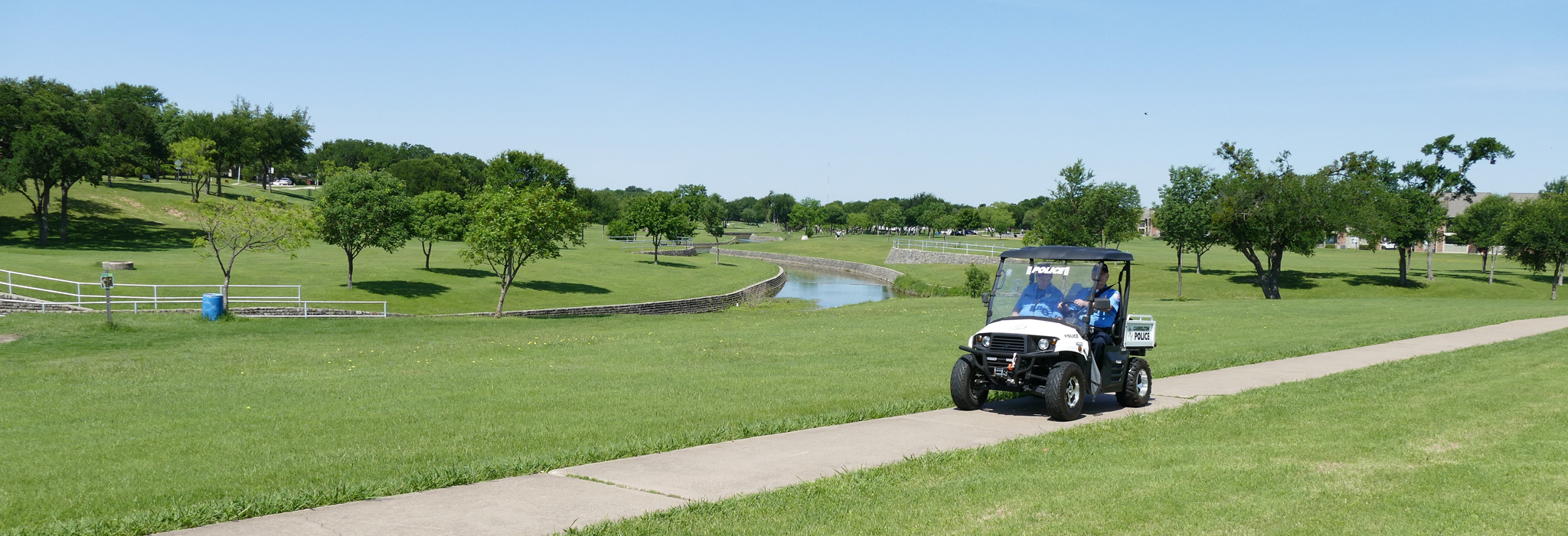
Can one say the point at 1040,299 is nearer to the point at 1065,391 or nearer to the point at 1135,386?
the point at 1065,391

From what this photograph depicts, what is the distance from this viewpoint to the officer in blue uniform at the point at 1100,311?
11297 millimetres

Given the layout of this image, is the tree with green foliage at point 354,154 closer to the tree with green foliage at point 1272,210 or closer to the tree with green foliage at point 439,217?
the tree with green foliage at point 439,217

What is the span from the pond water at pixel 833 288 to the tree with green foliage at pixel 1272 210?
2114 cm

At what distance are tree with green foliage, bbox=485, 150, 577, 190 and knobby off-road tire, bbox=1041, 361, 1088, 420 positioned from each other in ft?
351

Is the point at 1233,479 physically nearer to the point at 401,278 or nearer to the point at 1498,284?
the point at 401,278

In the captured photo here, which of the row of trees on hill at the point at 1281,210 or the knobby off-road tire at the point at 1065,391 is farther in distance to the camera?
the row of trees on hill at the point at 1281,210

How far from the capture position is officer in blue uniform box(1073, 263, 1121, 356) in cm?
1130

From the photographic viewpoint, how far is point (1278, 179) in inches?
1946

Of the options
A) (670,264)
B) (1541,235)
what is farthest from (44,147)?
(1541,235)

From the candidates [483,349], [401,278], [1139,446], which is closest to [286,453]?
[1139,446]

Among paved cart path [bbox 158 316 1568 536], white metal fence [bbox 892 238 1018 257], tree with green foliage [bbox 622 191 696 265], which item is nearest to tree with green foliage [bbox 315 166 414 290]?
tree with green foliage [bbox 622 191 696 265]

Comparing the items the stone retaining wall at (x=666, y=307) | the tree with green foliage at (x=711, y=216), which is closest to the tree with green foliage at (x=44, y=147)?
the stone retaining wall at (x=666, y=307)

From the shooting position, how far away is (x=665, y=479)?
7723 mm

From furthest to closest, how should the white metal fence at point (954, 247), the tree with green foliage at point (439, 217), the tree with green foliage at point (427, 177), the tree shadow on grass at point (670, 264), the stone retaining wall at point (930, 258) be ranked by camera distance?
the tree with green foliage at point (427, 177) → the white metal fence at point (954, 247) → the stone retaining wall at point (930, 258) → the tree shadow on grass at point (670, 264) → the tree with green foliage at point (439, 217)
